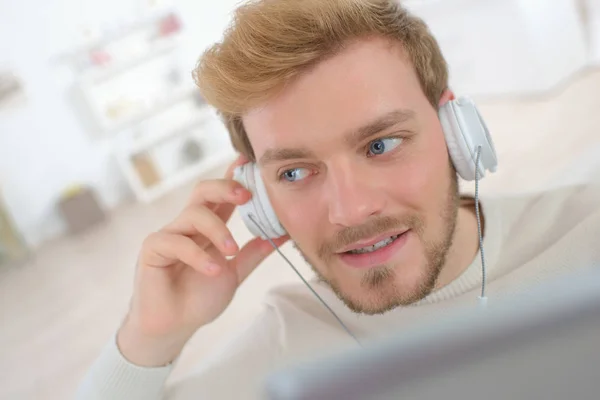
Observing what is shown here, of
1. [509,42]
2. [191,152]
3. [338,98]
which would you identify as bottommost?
[191,152]

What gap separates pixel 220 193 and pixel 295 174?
143mm

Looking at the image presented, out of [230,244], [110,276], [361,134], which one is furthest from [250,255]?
[110,276]

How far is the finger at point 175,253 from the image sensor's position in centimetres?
88

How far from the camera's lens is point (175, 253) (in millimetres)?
890

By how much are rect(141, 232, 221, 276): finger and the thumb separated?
10 centimetres

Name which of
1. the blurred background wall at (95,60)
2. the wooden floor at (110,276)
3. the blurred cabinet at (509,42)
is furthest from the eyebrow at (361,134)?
the blurred background wall at (95,60)

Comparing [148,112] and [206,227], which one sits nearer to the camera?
[206,227]

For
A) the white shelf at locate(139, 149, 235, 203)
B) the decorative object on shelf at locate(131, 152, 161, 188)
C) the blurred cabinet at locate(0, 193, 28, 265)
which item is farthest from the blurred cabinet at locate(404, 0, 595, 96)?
the blurred cabinet at locate(0, 193, 28, 265)

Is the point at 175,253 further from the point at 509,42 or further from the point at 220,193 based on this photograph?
the point at 509,42

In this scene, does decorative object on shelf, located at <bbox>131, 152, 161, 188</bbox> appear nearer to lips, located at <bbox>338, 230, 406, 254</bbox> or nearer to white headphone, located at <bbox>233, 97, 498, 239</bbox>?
white headphone, located at <bbox>233, 97, 498, 239</bbox>

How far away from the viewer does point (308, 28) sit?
0.81 meters

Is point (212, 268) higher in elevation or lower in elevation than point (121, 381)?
higher

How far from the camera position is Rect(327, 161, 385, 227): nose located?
0.77 metres

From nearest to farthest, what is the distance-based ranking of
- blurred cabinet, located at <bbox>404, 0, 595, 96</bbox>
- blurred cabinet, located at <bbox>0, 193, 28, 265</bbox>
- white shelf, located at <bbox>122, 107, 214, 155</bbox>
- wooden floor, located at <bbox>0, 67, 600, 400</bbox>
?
1. wooden floor, located at <bbox>0, 67, 600, 400</bbox>
2. blurred cabinet, located at <bbox>404, 0, 595, 96</bbox>
3. blurred cabinet, located at <bbox>0, 193, 28, 265</bbox>
4. white shelf, located at <bbox>122, 107, 214, 155</bbox>
